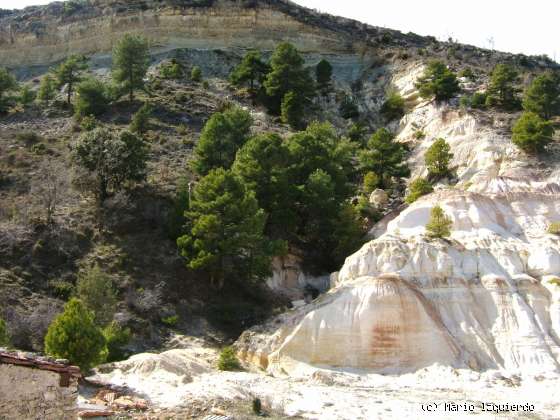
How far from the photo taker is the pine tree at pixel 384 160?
148 ft

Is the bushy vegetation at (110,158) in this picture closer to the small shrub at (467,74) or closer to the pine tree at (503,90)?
the pine tree at (503,90)

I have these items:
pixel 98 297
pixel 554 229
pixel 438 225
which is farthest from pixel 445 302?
pixel 98 297

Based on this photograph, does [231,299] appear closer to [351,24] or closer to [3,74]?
[3,74]

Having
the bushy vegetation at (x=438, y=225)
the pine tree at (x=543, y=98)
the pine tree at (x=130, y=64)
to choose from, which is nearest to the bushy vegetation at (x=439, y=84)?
the pine tree at (x=543, y=98)

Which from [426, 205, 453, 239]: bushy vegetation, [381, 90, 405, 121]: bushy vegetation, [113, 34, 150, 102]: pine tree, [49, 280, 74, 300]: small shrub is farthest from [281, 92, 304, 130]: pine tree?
[49, 280, 74, 300]: small shrub

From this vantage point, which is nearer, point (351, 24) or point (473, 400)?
point (473, 400)

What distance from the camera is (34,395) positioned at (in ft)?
53.1

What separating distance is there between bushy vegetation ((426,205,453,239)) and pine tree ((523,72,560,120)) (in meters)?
19.5

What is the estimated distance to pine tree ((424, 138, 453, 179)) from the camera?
44209mm

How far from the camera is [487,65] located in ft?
221

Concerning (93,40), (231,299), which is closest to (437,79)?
(231,299)

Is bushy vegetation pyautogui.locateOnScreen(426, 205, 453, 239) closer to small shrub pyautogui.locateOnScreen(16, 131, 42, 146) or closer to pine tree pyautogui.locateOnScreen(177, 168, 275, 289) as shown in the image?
pine tree pyautogui.locateOnScreen(177, 168, 275, 289)

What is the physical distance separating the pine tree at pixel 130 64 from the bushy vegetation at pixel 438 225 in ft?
100

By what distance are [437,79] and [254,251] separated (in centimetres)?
2757
